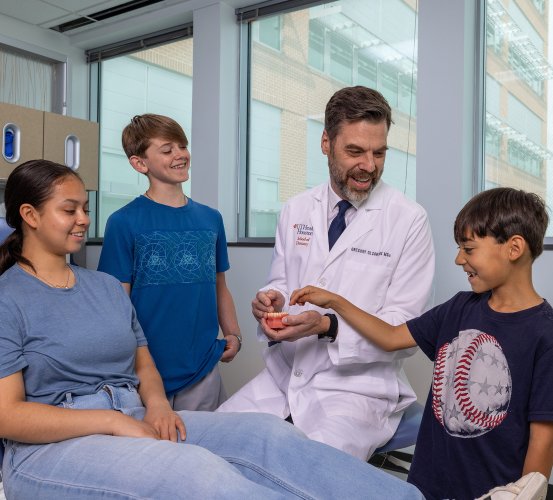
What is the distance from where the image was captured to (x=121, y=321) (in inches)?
51.9

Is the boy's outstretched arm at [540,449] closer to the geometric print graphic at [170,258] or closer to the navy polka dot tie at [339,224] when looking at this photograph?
the navy polka dot tie at [339,224]

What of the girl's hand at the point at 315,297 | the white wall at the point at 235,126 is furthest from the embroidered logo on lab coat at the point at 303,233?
the white wall at the point at 235,126

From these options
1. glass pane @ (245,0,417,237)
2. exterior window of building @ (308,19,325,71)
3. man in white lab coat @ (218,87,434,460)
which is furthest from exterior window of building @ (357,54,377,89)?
man in white lab coat @ (218,87,434,460)

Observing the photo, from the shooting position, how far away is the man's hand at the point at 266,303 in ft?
5.22

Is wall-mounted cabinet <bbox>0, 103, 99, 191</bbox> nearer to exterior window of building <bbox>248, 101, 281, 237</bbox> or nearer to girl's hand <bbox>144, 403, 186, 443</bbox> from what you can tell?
exterior window of building <bbox>248, 101, 281, 237</bbox>

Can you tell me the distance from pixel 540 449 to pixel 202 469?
637 mm

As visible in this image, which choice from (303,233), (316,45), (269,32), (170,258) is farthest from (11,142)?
(303,233)

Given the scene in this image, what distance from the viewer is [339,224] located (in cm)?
170

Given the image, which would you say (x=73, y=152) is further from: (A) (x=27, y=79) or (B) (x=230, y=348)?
(B) (x=230, y=348)

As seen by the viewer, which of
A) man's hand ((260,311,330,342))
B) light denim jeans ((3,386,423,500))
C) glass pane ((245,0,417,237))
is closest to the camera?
light denim jeans ((3,386,423,500))

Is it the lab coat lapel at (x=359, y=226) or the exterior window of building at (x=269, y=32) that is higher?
the exterior window of building at (x=269, y=32)

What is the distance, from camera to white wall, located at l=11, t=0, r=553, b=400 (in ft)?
8.28

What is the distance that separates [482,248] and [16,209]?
103 cm

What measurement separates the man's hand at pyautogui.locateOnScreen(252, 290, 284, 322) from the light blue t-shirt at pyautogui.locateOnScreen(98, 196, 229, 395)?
264mm
